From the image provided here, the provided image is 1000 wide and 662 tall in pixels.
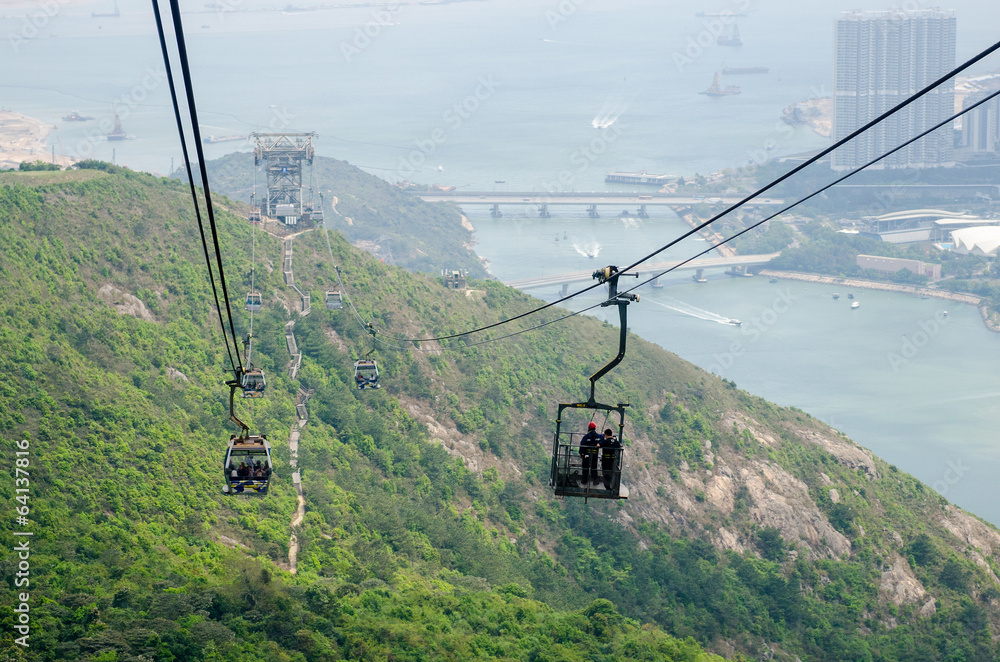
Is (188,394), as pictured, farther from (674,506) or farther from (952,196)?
(952,196)

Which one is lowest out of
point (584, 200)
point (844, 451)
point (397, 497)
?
point (844, 451)

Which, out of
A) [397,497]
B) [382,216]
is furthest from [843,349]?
[397,497]

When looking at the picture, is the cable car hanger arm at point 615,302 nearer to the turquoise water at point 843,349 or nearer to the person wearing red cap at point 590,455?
the person wearing red cap at point 590,455

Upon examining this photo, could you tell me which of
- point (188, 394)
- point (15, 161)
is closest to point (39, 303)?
point (188, 394)

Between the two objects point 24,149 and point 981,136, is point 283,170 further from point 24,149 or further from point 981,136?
point 981,136

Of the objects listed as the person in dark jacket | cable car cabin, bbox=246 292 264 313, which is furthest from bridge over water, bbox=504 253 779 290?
the person in dark jacket

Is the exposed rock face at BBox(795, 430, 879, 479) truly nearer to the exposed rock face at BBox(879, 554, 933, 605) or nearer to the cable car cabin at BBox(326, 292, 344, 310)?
the exposed rock face at BBox(879, 554, 933, 605)
